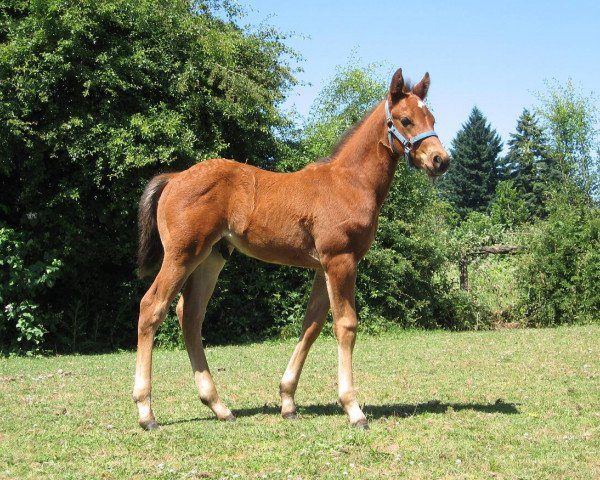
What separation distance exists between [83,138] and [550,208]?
466 inches

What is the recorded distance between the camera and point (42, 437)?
5.94 metres

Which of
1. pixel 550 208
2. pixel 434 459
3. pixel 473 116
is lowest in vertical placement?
pixel 434 459

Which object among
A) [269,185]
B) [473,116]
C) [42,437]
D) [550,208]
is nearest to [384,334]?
[550,208]

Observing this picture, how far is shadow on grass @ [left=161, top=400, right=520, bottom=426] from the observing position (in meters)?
6.75

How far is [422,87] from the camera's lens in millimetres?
6809

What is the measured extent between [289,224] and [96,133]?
314 inches

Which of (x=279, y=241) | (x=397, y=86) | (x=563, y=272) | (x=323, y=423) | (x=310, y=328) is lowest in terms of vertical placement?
(x=323, y=423)

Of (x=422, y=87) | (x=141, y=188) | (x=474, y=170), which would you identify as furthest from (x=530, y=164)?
(x=422, y=87)

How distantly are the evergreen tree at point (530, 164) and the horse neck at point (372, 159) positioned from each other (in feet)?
146

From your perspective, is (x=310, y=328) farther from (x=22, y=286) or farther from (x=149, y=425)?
(x=22, y=286)

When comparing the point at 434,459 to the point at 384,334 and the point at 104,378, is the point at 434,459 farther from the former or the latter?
the point at 384,334

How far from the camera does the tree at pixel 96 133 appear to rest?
43.0 ft

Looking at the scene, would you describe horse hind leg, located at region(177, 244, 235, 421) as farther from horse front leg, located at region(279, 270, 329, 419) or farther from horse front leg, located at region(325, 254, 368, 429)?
horse front leg, located at region(325, 254, 368, 429)

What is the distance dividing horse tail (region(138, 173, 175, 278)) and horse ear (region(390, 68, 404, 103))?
231cm
